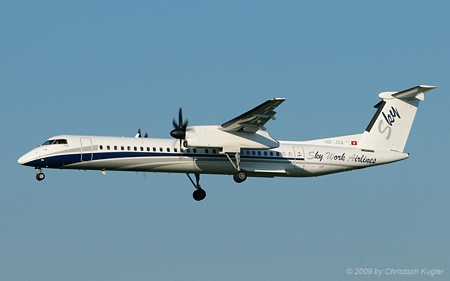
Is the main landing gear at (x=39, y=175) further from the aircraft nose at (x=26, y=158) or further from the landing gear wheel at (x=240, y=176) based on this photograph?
the landing gear wheel at (x=240, y=176)

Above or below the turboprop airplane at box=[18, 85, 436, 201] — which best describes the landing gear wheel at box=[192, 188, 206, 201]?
below

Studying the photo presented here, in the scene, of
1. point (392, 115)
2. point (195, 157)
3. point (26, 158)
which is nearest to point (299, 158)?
point (195, 157)

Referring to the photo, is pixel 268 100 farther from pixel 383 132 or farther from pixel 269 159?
pixel 383 132

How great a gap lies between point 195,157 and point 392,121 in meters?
9.04

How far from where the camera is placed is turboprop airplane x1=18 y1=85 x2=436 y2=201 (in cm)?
2689

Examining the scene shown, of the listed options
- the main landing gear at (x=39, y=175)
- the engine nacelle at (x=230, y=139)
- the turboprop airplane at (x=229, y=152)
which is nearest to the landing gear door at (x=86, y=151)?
the turboprop airplane at (x=229, y=152)

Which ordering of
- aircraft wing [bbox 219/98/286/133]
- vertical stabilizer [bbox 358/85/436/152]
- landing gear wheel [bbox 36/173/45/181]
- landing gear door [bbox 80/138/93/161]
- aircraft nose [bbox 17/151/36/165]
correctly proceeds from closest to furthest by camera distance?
aircraft wing [bbox 219/98/286/133], aircraft nose [bbox 17/151/36/165], landing gear wheel [bbox 36/173/45/181], landing gear door [bbox 80/138/93/161], vertical stabilizer [bbox 358/85/436/152]

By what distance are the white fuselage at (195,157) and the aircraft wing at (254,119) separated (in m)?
1.19

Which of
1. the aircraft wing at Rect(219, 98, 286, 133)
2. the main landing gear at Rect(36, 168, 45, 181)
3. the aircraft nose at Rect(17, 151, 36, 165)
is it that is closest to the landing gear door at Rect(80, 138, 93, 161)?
the main landing gear at Rect(36, 168, 45, 181)

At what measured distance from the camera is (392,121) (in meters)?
30.9

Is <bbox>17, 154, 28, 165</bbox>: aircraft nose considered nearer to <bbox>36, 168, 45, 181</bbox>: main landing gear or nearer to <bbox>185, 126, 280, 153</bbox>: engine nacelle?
<bbox>36, 168, 45, 181</bbox>: main landing gear

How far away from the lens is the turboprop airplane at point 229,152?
88.2ft

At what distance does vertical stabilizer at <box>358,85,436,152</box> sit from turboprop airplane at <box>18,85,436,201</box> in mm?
43

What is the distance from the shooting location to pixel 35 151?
26.8m
